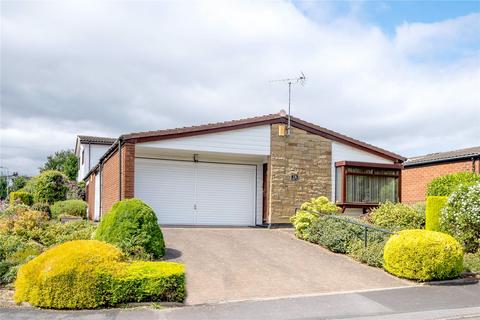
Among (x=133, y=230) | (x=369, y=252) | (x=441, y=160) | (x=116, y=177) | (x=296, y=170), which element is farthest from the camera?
(x=441, y=160)

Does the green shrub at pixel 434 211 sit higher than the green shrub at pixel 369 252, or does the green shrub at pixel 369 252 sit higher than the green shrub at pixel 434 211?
the green shrub at pixel 434 211

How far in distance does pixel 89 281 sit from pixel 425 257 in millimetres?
7171

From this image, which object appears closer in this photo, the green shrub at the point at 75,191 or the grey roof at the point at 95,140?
the green shrub at the point at 75,191

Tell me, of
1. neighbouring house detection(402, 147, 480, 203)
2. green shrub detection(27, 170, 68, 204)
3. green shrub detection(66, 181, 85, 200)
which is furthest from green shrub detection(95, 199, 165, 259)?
green shrub detection(66, 181, 85, 200)

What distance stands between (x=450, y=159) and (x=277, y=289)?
15562 mm

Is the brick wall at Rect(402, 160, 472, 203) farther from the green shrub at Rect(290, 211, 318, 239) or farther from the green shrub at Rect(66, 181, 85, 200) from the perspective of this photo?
the green shrub at Rect(66, 181, 85, 200)

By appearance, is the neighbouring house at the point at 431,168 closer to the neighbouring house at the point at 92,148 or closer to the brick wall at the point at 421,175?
the brick wall at the point at 421,175

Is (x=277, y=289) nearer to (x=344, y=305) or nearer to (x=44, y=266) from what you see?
(x=344, y=305)

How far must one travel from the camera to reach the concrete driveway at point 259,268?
9875 mm

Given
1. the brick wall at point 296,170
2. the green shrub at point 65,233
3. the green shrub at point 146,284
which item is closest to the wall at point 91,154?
the green shrub at point 65,233

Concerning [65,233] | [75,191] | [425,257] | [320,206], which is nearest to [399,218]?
[320,206]

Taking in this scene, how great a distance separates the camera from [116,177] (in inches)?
648

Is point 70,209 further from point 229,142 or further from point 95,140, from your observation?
point 229,142

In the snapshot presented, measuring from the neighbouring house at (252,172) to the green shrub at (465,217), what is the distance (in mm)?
4712
